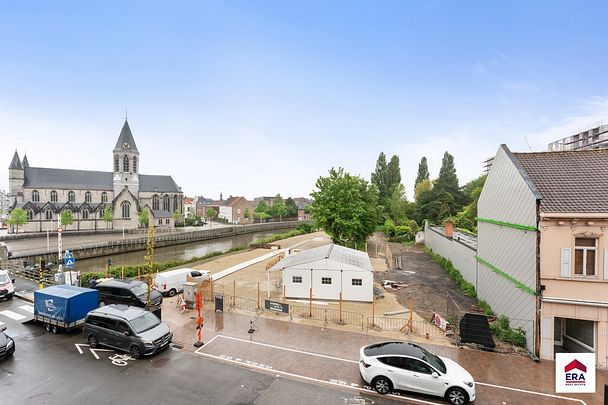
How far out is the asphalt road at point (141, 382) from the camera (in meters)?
9.67

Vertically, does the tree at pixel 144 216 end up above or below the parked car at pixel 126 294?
above

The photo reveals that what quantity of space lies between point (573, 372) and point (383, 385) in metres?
6.10

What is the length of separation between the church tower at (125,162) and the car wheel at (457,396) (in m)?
85.5

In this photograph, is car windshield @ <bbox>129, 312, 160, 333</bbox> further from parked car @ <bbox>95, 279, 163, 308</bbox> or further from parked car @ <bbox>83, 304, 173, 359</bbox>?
parked car @ <bbox>95, 279, 163, 308</bbox>

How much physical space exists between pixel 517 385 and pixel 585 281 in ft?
16.1

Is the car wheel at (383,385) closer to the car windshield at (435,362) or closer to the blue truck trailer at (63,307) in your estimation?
the car windshield at (435,362)

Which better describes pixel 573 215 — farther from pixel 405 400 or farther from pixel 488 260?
pixel 405 400

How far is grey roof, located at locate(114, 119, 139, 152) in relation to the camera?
78900mm

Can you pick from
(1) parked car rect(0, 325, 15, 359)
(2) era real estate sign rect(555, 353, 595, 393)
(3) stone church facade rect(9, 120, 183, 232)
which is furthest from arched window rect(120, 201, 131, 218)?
(2) era real estate sign rect(555, 353, 595, 393)

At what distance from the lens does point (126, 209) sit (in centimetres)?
7788

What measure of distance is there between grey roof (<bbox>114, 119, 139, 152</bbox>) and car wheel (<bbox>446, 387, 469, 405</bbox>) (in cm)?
8706

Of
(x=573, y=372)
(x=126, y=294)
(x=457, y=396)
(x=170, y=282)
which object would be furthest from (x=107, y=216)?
(x=573, y=372)

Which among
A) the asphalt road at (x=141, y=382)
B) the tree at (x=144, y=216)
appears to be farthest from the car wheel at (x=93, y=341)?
the tree at (x=144, y=216)

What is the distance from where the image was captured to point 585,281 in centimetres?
1197
